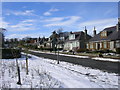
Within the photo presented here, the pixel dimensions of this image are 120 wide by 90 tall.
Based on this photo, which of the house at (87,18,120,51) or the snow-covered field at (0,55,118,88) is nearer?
the snow-covered field at (0,55,118,88)

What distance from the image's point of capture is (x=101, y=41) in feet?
111

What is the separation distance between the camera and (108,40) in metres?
31.2

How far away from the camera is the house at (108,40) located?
29223 millimetres

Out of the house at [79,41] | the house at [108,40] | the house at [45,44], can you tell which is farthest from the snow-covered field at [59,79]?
the house at [45,44]

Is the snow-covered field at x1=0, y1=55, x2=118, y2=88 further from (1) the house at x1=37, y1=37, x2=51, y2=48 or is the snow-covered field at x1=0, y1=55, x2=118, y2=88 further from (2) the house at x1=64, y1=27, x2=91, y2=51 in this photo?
(1) the house at x1=37, y1=37, x2=51, y2=48

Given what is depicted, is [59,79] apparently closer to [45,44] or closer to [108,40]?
[108,40]

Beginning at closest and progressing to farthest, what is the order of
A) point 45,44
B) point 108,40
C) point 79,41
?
point 108,40 → point 79,41 → point 45,44

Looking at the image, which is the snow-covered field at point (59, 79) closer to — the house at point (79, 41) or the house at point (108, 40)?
the house at point (108, 40)

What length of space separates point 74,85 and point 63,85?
59cm

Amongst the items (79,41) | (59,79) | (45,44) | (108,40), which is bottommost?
(59,79)

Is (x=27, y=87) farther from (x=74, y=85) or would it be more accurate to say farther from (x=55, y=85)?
(x=74, y=85)

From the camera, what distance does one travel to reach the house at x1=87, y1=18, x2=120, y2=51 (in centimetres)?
2922

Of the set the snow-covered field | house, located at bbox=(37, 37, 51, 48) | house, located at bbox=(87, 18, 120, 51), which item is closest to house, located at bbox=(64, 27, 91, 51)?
house, located at bbox=(87, 18, 120, 51)

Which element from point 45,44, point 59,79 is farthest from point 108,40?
point 45,44
